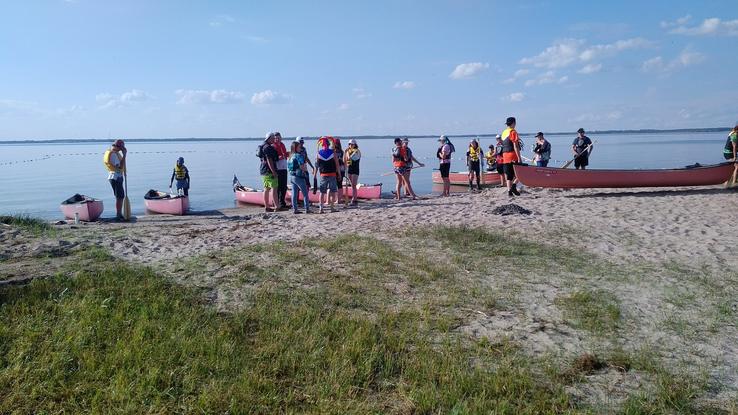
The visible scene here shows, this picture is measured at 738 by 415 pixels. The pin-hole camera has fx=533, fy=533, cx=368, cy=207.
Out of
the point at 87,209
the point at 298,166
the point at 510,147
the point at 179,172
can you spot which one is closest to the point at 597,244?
the point at 510,147

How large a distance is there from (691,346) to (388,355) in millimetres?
2524

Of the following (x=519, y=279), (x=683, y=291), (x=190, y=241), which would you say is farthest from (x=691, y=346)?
(x=190, y=241)

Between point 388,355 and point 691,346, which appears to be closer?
point 388,355

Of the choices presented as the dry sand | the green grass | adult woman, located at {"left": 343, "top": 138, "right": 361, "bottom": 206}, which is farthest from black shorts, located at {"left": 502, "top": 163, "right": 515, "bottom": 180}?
the green grass

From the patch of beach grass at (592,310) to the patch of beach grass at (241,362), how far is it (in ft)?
3.37

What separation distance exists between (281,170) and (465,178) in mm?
12532

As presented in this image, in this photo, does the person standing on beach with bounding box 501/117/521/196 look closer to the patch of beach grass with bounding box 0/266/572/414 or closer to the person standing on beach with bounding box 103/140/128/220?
the patch of beach grass with bounding box 0/266/572/414

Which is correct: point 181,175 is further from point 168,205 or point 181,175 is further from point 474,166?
point 474,166

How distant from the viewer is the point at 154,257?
7.25 meters

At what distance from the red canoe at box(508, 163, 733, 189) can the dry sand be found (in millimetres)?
299

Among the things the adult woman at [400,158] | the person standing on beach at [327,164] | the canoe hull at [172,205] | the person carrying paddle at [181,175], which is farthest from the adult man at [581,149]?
the person carrying paddle at [181,175]

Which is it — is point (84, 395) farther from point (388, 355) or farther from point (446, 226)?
point (446, 226)

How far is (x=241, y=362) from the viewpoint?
12.8 feet

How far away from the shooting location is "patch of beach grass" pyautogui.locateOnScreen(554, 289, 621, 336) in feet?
15.6
